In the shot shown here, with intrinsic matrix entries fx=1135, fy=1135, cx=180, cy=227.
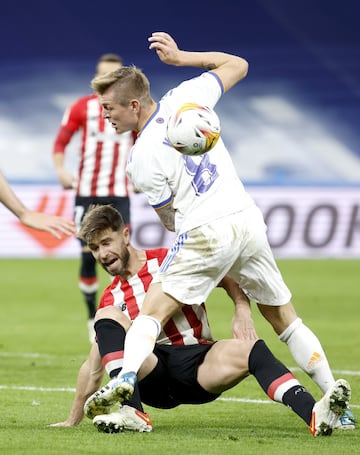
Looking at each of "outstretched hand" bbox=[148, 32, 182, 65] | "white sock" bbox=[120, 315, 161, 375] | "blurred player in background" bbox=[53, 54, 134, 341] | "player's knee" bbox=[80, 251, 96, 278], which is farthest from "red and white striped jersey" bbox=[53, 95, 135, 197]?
"white sock" bbox=[120, 315, 161, 375]

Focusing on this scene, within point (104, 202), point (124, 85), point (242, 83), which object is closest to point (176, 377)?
point (124, 85)

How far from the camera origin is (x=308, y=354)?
576cm

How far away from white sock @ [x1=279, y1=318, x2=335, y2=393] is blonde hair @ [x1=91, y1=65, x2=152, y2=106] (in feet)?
4.53

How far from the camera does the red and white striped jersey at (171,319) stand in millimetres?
5723

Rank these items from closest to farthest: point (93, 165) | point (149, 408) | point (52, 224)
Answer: point (52, 224) → point (149, 408) → point (93, 165)

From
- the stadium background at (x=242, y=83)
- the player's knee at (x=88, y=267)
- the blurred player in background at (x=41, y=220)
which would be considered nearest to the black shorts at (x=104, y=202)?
the player's knee at (x=88, y=267)

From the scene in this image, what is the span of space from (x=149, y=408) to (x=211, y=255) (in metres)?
1.79

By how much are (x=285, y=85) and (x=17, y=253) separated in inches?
392

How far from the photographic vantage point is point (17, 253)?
1975 cm

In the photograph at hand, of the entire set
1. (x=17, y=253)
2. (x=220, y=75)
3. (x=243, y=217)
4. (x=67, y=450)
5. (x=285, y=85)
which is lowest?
(x=17, y=253)

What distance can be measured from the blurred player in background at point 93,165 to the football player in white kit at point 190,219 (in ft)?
15.8

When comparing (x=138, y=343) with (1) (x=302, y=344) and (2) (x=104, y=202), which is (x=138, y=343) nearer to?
(1) (x=302, y=344)

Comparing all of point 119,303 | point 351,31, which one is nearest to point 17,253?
point 351,31

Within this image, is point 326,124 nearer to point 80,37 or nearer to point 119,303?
point 80,37
